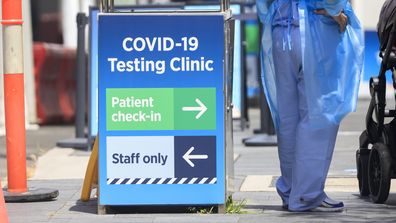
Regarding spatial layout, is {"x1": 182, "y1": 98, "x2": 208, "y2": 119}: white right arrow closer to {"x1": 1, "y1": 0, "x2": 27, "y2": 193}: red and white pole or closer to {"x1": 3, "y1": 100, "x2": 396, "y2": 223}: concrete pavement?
{"x1": 3, "y1": 100, "x2": 396, "y2": 223}: concrete pavement

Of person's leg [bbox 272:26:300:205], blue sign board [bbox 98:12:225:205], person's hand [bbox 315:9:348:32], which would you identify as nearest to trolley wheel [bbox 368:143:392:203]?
person's leg [bbox 272:26:300:205]

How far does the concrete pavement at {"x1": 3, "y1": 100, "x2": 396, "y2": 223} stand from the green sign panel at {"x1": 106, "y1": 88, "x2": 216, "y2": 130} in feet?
2.04

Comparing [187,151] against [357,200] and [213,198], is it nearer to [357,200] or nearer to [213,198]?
[213,198]

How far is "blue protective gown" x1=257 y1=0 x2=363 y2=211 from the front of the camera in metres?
7.52

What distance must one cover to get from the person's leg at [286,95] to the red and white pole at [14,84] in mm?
2003

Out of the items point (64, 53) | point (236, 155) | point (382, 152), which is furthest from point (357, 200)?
point (64, 53)

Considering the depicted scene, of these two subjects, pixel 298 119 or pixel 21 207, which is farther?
pixel 21 207

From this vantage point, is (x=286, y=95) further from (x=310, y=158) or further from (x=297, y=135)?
(x=310, y=158)

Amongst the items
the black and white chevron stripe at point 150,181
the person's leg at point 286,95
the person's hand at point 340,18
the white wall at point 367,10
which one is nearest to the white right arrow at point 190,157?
the black and white chevron stripe at point 150,181

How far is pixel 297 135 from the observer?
7.59m

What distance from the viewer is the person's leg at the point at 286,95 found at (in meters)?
7.62

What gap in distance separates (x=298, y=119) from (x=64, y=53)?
1161 cm

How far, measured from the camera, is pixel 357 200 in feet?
27.1

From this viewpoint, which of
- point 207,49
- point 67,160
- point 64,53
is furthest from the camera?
point 64,53
